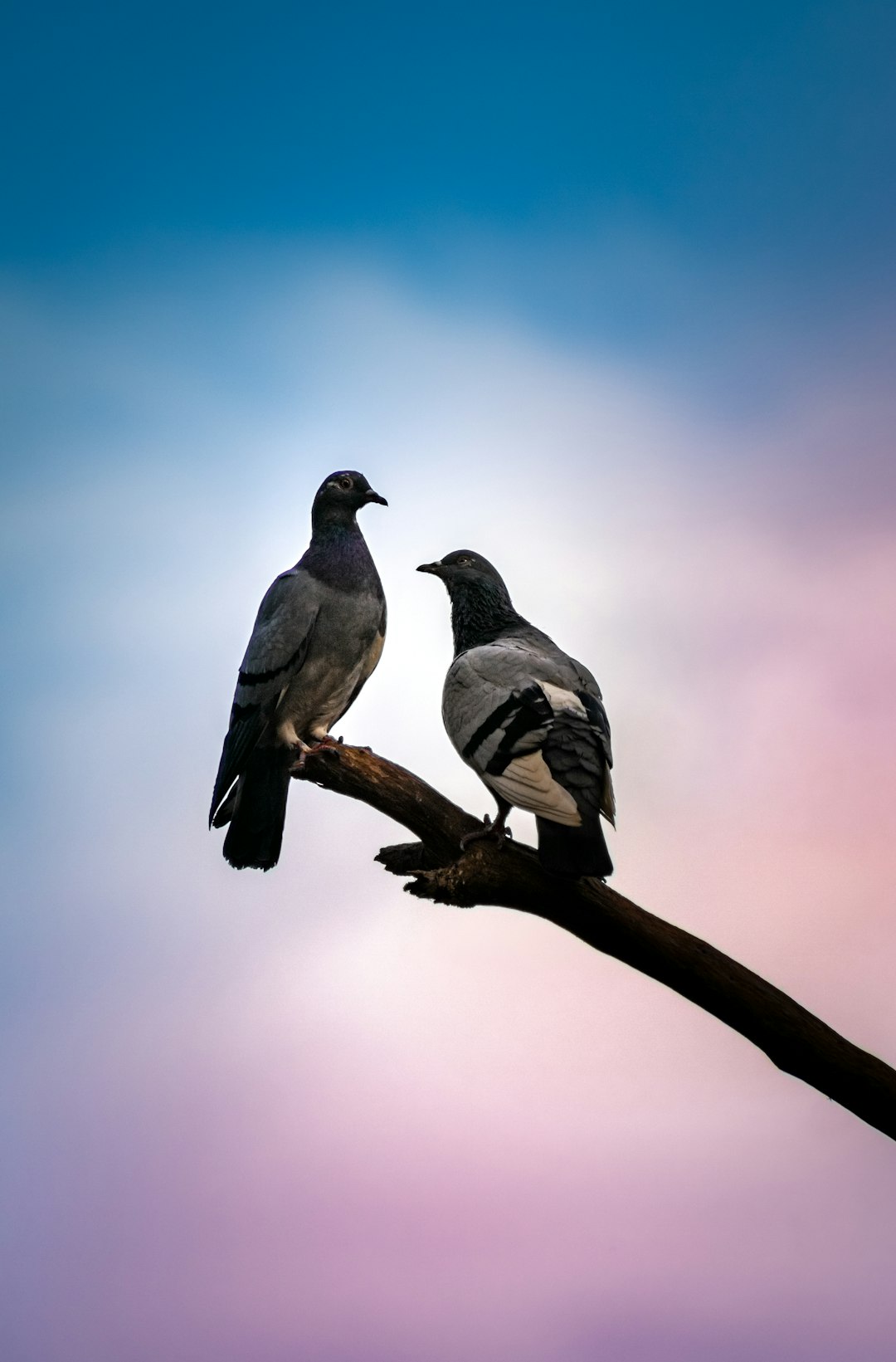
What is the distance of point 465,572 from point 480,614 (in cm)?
26

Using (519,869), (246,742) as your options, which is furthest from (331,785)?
(519,869)

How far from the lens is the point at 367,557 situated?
694 cm

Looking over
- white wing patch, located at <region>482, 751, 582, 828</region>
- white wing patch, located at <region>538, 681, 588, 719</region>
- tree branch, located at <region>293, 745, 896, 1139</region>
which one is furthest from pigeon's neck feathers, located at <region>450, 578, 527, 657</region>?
white wing patch, located at <region>482, 751, 582, 828</region>

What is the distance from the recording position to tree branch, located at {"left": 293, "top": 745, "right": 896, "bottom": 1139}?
5.34 m

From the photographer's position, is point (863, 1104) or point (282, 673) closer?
point (863, 1104)

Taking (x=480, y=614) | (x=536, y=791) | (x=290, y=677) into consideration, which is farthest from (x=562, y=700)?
(x=290, y=677)

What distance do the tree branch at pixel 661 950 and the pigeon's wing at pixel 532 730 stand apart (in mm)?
365

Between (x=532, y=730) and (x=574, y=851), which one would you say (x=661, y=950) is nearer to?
(x=574, y=851)

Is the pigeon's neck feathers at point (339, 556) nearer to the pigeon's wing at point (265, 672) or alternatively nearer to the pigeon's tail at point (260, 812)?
the pigeon's wing at point (265, 672)

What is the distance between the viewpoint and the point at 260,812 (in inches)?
254

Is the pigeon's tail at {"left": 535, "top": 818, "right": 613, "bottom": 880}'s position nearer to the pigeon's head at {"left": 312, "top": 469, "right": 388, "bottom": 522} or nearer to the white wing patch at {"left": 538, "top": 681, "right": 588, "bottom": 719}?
the white wing patch at {"left": 538, "top": 681, "right": 588, "bottom": 719}

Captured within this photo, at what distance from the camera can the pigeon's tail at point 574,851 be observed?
4.91 metres

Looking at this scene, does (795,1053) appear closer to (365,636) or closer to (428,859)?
(428,859)

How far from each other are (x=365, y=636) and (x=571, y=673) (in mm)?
1492
